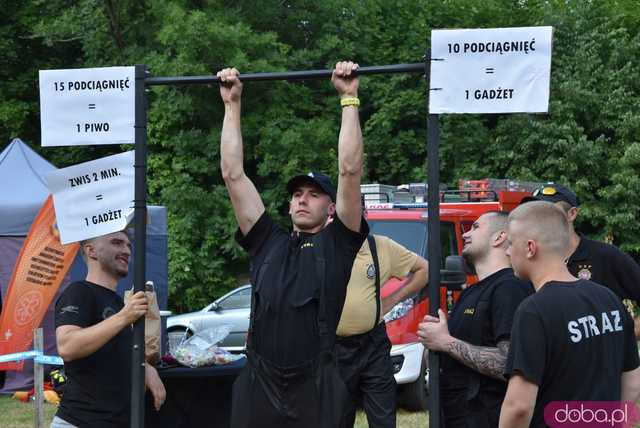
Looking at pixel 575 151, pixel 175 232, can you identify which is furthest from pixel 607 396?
pixel 575 151

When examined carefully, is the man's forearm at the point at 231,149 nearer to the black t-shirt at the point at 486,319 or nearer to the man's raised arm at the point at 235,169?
the man's raised arm at the point at 235,169

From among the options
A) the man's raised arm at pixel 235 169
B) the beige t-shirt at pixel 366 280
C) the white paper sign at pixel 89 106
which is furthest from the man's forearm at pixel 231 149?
the beige t-shirt at pixel 366 280

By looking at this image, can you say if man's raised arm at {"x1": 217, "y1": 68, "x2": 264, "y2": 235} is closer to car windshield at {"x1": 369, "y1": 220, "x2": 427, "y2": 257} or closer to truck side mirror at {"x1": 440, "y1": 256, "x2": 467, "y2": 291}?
truck side mirror at {"x1": 440, "y1": 256, "x2": 467, "y2": 291}

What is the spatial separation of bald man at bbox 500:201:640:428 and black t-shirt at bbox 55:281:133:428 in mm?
1890

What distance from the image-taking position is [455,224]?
36.3 ft

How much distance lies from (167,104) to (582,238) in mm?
16319

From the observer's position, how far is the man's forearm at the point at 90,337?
411 cm

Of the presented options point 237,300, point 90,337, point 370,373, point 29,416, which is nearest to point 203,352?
point 90,337

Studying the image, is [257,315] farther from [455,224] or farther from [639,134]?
[639,134]

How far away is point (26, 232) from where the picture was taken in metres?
12.5

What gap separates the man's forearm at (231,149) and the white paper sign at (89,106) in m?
0.63

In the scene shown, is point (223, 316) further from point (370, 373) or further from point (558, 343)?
point (558, 343)

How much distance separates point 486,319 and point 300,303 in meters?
1.02

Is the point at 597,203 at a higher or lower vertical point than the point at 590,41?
lower
